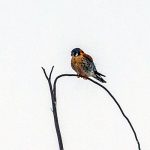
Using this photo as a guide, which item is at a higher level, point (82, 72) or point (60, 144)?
point (82, 72)

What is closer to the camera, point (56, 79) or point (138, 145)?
point (138, 145)

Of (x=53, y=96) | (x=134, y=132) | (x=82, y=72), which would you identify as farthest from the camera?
(x=82, y=72)

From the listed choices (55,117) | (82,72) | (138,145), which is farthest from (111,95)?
(82,72)

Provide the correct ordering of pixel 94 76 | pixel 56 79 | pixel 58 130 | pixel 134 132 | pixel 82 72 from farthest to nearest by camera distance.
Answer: pixel 82 72 < pixel 94 76 < pixel 56 79 < pixel 134 132 < pixel 58 130

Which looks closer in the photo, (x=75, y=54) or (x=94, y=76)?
(x=94, y=76)

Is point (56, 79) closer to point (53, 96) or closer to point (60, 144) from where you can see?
point (53, 96)

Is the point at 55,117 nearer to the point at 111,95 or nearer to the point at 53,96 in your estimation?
the point at 53,96

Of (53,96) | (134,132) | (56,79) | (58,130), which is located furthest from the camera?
(56,79)

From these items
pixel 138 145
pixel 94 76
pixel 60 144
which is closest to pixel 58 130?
pixel 60 144

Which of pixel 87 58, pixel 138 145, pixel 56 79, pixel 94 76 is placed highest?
pixel 87 58
